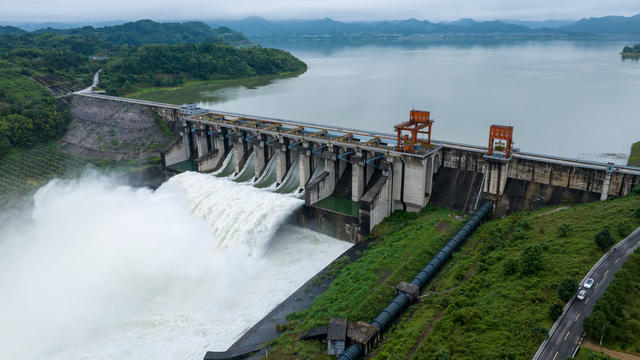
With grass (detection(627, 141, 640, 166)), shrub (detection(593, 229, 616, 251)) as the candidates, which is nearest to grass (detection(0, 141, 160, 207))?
shrub (detection(593, 229, 616, 251))

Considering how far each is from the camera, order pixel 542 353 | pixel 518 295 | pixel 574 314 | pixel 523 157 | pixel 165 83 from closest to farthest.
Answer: pixel 542 353 < pixel 574 314 < pixel 518 295 < pixel 523 157 < pixel 165 83

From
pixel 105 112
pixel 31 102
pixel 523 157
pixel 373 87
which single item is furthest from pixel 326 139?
pixel 373 87

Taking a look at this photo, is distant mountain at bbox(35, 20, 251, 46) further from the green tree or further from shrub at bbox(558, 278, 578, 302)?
shrub at bbox(558, 278, 578, 302)

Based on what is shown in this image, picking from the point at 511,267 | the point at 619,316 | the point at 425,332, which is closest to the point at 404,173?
the point at 511,267

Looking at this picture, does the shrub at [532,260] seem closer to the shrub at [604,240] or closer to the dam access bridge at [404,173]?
the shrub at [604,240]

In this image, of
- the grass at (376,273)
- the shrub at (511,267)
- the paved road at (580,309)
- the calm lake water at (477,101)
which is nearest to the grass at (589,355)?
the paved road at (580,309)

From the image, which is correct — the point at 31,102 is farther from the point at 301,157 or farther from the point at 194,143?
the point at 301,157
